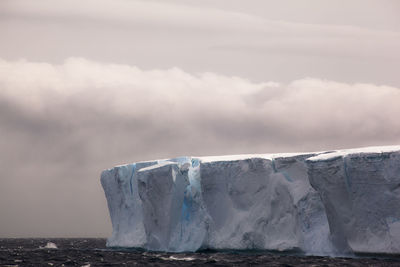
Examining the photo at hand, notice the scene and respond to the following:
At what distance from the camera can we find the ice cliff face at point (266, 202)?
17.7 m

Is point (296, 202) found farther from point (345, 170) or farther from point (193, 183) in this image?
point (193, 183)

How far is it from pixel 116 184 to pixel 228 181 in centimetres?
716

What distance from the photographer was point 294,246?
66.3 feet

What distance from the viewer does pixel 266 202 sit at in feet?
70.7

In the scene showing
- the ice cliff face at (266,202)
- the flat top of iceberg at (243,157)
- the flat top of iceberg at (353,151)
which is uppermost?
the flat top of iceberg at (243,157)

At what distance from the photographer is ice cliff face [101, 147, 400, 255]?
696 inches

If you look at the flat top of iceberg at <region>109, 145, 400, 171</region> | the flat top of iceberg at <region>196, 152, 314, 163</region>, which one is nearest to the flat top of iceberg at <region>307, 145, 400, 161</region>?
the flat top of iceberg at <region>109, 145, 400, 171</region>

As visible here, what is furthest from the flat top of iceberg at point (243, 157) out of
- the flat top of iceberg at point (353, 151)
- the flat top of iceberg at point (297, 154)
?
the flat top of iceberg at point (353, 151)

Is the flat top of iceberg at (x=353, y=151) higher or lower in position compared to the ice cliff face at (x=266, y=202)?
higher

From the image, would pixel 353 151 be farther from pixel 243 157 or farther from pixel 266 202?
pixel 243 157

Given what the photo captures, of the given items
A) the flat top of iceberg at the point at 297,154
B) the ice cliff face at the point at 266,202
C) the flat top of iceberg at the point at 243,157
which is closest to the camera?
the ice cliff face at the point at 266,202

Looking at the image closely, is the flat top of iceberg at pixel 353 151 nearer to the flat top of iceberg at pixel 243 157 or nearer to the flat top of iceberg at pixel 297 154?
the flat top of iceberg at pixel 297 154

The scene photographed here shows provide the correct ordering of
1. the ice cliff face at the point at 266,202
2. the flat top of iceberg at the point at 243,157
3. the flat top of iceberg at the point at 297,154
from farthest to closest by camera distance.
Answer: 1. the flat top of iceberg at the point at 243,157
2. the flat top of iceberg at the point at 297,154
3. the ice cliff face at the point at 266,202

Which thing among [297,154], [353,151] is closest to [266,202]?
[297,154]
